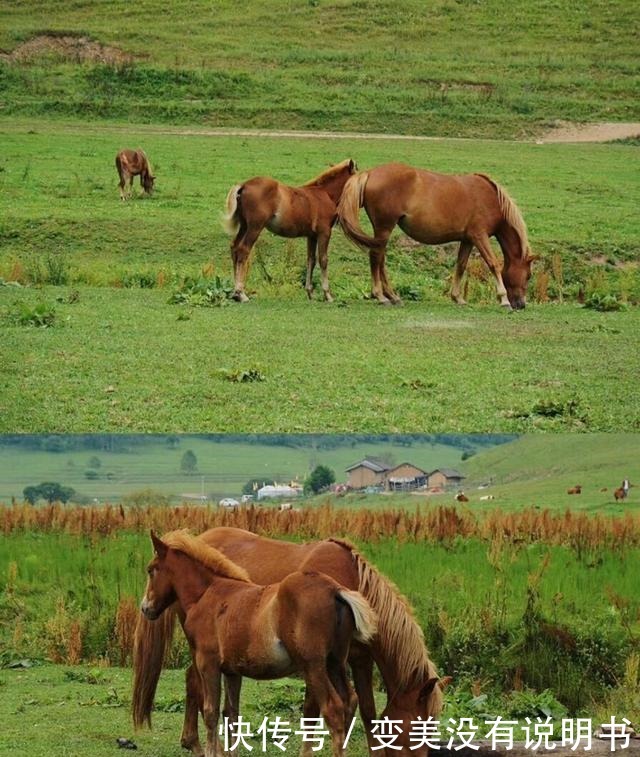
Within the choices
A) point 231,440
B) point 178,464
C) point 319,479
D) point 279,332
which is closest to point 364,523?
point 231,440

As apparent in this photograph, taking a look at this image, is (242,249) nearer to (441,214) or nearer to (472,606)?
(441,214)

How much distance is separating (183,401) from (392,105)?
3297 cm

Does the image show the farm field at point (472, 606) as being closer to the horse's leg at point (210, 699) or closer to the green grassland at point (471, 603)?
the green grassland at point (471, 603)

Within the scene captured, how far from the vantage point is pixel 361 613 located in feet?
25.8

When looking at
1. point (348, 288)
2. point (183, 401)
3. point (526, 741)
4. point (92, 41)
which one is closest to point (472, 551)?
point (183, 401)

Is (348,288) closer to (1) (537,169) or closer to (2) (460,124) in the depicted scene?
(1) (537,169)

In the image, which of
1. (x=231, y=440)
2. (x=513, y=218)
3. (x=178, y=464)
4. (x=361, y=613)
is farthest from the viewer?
(x=513, y=218)

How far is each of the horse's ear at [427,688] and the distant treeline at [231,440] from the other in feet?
19.1

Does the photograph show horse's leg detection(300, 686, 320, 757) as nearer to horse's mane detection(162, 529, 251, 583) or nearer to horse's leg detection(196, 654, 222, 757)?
horse's leg detection(196, 654, 222, 757)

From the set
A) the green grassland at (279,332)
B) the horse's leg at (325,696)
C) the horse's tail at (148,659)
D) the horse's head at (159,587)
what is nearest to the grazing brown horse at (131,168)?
the green grassland at (279,332)

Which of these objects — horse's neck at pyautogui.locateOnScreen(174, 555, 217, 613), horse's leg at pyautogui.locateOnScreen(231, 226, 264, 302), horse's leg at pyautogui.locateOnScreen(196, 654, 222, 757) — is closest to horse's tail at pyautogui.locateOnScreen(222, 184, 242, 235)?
horse's leg at pyautogui.locateOnScreen(231, 226, 264, 302)

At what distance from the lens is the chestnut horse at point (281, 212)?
63.3ft

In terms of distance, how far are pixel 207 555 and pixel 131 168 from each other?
2117cm

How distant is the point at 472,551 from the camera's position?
14508mm
